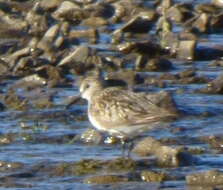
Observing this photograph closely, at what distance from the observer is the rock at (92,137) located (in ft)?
38.7

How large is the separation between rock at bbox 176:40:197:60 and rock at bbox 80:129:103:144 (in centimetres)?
459

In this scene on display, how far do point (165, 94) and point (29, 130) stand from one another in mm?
1625

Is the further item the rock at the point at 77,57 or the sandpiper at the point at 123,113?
the rock at the point at 77,57

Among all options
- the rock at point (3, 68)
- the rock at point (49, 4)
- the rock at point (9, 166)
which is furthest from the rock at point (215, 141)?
the rock at point (49, 4)

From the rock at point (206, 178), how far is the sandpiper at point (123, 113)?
1.02 meters

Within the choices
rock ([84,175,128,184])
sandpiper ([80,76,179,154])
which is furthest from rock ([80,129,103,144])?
rock ([84,175,128,184])

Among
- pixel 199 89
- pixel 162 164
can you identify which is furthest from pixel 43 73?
pixel 162 164

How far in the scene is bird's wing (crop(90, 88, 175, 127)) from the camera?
11.0 m

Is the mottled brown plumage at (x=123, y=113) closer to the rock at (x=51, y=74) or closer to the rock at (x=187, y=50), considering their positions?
the rock at (x=51, y=74)

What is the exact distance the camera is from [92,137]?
1183cm

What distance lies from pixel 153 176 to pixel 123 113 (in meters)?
1.12

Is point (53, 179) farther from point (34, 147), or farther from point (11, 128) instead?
point (11, 128)

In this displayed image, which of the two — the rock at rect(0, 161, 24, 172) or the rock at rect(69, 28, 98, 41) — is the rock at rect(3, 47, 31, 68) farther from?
the rock at rect(0, 161, 24, 172)

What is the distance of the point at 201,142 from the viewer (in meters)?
11.9
